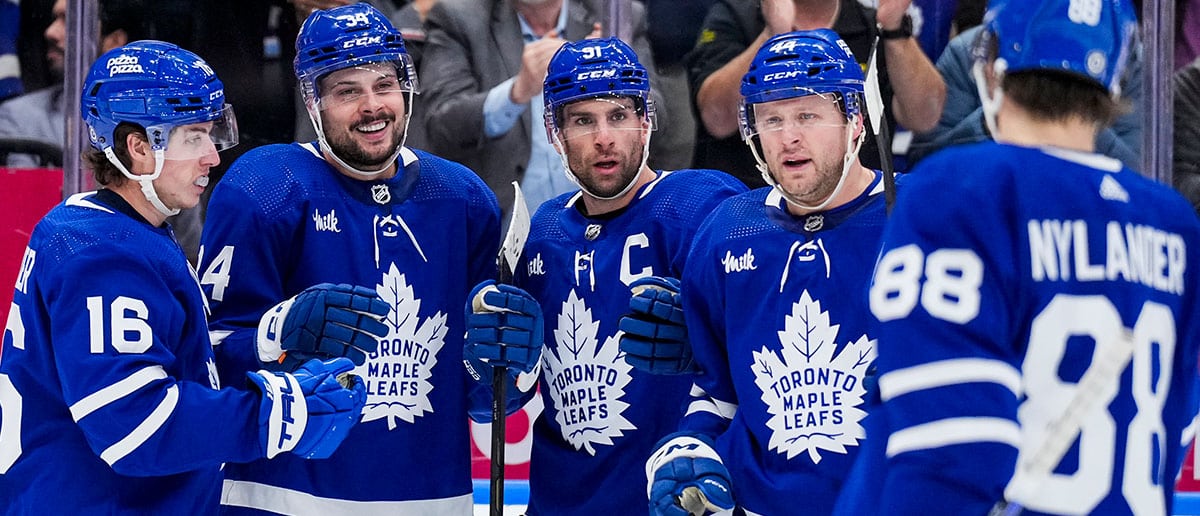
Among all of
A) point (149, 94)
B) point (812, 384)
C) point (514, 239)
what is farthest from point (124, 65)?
point (812, 384)

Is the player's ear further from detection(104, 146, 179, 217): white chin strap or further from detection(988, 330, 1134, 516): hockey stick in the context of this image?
detection(988, 330, 1134, 516): hockey stick

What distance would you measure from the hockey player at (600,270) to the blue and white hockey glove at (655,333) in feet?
0.48

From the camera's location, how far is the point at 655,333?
2199 mm

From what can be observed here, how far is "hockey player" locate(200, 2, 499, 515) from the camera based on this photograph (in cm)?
240

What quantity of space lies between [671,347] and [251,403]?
684 mm

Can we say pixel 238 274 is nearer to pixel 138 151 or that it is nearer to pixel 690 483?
pixel 138 151

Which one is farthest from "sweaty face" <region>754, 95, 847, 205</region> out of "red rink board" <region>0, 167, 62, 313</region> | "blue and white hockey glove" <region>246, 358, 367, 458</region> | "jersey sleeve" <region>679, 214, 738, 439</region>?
"red rink board" <region>0, 167, 62, 313</region>

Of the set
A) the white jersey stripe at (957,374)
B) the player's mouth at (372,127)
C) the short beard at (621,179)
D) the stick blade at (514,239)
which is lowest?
the white jersey stripe at (957,374)

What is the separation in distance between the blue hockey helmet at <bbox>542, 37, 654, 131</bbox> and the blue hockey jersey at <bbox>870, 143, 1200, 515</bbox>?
133cm

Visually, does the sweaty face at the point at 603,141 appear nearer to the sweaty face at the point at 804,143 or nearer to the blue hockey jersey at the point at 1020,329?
the sweaty face at the point at 804,143

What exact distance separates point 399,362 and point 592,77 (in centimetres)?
65

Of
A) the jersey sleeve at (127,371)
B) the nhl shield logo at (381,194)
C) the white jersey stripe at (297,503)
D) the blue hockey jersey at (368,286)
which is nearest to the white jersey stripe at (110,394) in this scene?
the jersey sleeve at (127,371)

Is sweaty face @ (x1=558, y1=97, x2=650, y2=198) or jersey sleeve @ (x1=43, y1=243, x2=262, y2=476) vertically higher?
sweaty face @ (x1=558, y1=97, x2=650, y2=198)

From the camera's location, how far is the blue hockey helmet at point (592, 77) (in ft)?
8.24
